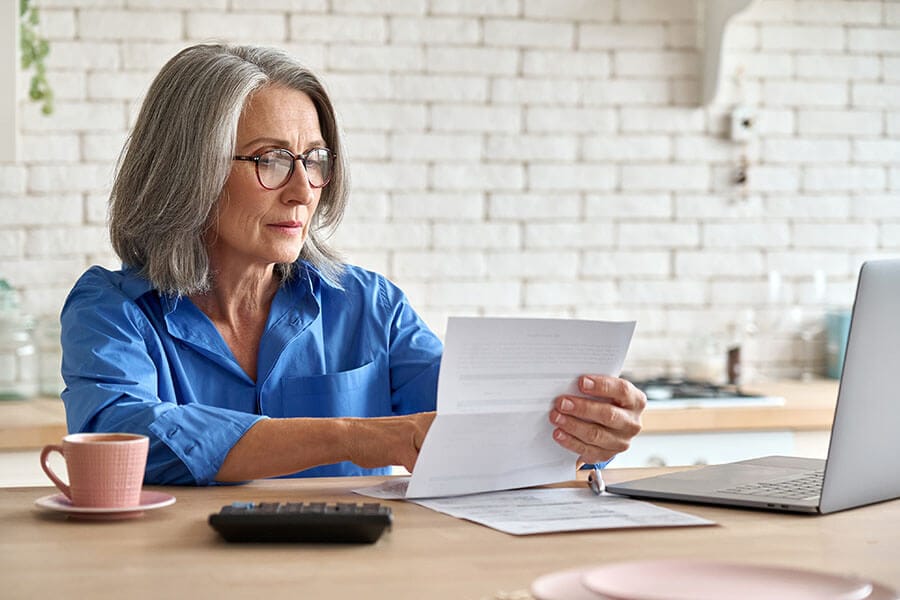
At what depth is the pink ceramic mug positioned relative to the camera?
1542 millimetres

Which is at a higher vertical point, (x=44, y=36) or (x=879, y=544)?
(x=44, y=36)

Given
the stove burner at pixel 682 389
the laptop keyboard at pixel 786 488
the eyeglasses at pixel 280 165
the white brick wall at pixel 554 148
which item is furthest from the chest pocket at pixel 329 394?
the white brick wall at pixel 554 148

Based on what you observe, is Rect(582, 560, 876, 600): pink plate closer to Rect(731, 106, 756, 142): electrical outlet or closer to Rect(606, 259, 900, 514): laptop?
Rect(606, 259, 900, 514): laptop

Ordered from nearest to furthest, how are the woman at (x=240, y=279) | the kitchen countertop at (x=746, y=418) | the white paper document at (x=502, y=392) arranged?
the white paper document at (x=502, y=392) < the woman at (x=240, y=279) < the kitchen countertop at (x=746, y=418)

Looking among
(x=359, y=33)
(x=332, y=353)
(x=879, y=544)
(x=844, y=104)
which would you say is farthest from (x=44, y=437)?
(x=844, y=104)

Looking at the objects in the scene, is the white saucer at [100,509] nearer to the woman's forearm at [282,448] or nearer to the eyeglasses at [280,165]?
the woman's forearm at [282,448]

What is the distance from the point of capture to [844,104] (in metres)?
4.09

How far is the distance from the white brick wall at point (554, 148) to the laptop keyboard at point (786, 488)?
2.00 meters

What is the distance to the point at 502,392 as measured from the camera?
1.72 meters

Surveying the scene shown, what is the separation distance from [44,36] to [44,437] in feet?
3.94

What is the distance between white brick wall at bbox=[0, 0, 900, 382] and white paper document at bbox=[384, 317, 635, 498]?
1.97 metres

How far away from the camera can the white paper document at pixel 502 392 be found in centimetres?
167

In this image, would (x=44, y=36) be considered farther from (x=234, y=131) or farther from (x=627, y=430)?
(x=627, y=430)

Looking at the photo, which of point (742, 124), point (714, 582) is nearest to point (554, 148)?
point (742, 124)
